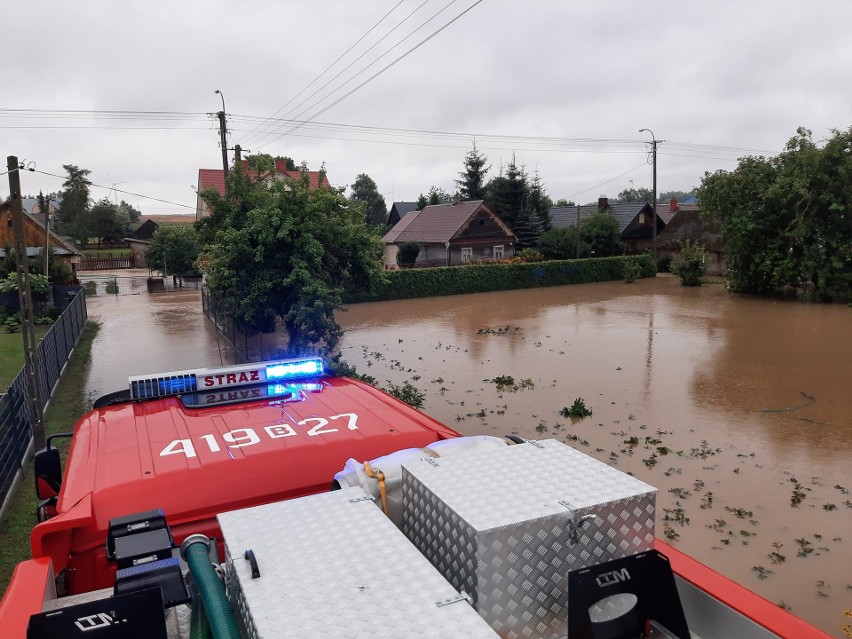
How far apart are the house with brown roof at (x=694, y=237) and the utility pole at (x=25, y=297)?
1542 inches

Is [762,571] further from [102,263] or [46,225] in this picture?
[102,263]

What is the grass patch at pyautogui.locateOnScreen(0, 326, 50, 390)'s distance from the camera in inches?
566

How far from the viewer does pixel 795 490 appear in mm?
9141

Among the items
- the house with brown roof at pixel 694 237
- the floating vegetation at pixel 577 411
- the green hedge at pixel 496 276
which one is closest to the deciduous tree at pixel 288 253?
the floating vegetation at pixel 577 411

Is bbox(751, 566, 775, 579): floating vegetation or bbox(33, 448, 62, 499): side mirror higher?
bbox(33, 448, 62, 499): side mirror

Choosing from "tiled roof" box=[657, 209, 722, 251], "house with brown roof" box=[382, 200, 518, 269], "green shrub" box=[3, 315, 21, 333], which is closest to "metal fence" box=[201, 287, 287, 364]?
"green shrub" box=[3, 315, 21, 333]

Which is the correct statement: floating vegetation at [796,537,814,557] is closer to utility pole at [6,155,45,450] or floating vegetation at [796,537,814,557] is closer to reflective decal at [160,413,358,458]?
reflective decal at [160,413,358,458]

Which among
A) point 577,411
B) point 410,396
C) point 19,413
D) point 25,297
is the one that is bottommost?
point 577,411

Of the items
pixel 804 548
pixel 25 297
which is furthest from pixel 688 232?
pixel 25 297

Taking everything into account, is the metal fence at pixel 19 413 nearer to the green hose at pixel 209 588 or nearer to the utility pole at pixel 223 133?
the green hose at pixel 209 588

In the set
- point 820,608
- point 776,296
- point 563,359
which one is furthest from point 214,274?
point 776,296

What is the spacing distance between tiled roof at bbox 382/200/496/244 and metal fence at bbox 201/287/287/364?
24.5 metres

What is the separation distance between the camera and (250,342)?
18.0 metres

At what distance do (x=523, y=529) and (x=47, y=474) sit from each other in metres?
3.12
